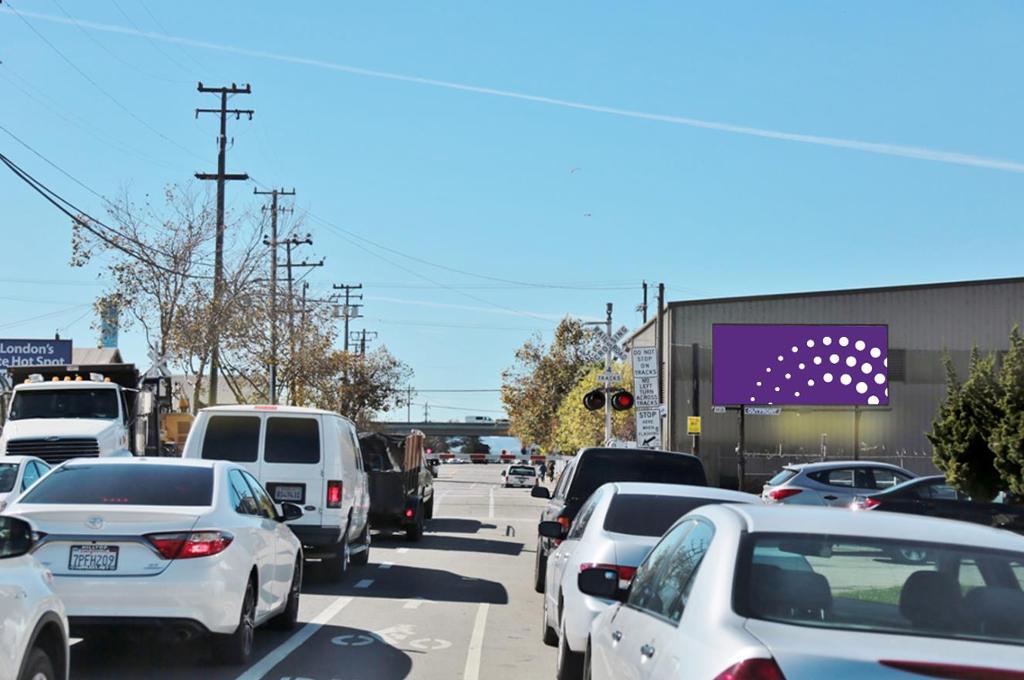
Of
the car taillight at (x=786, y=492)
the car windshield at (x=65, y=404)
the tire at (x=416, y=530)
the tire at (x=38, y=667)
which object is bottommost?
the tire at (x=416, y=530)

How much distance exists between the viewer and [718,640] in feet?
13.6

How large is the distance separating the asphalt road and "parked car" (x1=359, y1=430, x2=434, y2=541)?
299 centimetres

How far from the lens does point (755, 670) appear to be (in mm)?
3840

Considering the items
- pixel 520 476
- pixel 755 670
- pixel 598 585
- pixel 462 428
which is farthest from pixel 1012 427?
pixel 462 428

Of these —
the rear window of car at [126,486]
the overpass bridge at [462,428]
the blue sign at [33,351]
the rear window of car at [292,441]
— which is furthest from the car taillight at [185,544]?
the overpass bridge at [462,428]

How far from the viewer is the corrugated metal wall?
176 ft

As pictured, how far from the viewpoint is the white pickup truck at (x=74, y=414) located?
82.4 feet

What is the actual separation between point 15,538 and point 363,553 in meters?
13.7

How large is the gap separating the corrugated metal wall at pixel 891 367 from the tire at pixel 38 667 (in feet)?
160

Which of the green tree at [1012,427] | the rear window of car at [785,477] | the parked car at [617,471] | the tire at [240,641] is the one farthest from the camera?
the rear window of car at [785,477]

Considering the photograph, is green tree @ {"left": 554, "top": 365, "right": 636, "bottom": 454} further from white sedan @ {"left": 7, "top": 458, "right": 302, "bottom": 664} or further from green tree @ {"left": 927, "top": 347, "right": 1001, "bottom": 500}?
white sedan @ {"left": 7, "top": 458, "right": 302, "bottom": 664}

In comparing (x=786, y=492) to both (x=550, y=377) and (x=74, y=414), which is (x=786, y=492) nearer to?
(x=74, y=414)

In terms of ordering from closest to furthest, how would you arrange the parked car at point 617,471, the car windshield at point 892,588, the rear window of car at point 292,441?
the car windshield at point 892,588, the parked car at point 617,471, the rear window of car at point 292,441

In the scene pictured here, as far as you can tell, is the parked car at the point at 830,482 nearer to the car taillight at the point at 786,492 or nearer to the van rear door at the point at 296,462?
the car taillight at the point at 786,492
